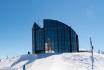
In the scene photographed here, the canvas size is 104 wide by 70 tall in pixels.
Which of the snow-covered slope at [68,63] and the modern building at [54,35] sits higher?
the modern building at [54,35]

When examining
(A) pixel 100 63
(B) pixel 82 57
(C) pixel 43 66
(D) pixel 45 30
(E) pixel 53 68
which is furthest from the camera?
(D) pixel 45 30

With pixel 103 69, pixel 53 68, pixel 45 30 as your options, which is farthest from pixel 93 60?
pixel 45 30

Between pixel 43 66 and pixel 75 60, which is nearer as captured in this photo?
pixel 43 66

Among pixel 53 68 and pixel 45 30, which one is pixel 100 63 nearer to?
pixel 53 68

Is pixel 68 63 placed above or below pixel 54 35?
below

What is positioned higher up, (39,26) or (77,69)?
(39,26)

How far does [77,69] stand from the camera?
33.1 meters

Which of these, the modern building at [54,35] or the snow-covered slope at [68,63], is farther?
the modern building at [54,35]

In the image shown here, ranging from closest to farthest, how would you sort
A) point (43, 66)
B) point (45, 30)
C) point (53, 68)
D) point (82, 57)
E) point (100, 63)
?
1. point (53, 68)
2. point (43, 66)
3. point (100, 63)
4. point (82, 57)
5. point (45, 30)

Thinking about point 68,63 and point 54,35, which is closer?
point 68,63

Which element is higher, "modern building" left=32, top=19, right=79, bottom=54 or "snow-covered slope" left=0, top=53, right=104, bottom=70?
"modern building" left=32, top=19, right=79, bottom=54

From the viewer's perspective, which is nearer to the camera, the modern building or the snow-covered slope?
the snow-covered slope

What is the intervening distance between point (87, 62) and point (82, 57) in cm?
289

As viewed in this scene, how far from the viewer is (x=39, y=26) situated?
85.8 metres
